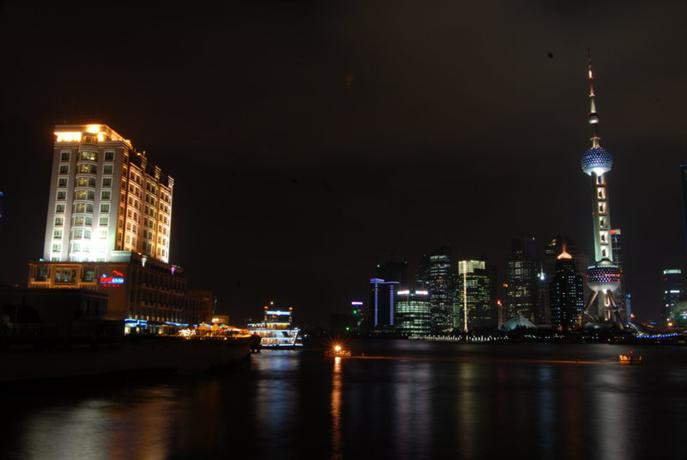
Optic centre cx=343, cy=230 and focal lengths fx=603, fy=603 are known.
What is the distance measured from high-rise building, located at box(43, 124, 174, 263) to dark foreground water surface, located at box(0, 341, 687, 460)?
241 feet

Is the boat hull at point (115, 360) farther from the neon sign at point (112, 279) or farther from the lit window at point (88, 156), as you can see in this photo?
the lit window at point (88, 156)

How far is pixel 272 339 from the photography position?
162125mm

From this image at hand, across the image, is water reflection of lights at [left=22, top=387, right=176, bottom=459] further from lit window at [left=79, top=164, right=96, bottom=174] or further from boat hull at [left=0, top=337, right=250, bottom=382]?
lit window at [left=79, top=164, right=96, bottom=174]

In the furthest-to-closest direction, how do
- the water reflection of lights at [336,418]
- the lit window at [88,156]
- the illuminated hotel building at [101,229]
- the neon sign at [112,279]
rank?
the lit window at [88,156]
the illuminated hotel building at [101,229]
the neon sign at [112,279]
the water reflection of lights at [336,418]

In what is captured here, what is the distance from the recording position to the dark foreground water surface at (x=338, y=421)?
961 inches

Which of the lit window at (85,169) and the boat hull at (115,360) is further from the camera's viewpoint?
the lit window at (85,169)

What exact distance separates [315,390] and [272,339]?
11377 cm

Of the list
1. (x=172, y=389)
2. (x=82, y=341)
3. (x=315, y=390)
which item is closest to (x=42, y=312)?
(x=82, y=341)

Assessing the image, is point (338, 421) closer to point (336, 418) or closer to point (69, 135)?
point (336, 418)

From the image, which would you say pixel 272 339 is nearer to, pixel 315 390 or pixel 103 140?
pixel 103 140

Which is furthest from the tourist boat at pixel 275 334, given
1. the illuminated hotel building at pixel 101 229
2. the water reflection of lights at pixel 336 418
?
the water reflection of lights at pixel 336 418

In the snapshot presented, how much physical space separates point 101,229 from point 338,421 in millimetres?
100887

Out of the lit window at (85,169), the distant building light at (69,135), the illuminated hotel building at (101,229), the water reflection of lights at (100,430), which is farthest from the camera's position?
the distant building light at (69,135)

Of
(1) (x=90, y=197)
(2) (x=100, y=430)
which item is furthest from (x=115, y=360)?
(1) (x=90, y=197)
